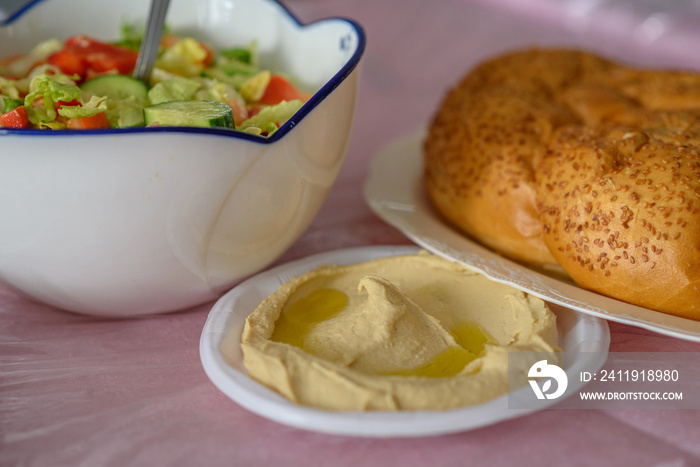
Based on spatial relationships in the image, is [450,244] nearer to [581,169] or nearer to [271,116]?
[581,169]

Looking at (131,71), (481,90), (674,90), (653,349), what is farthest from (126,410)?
(674,90)

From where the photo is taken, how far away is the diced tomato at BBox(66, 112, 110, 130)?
4.15 feet

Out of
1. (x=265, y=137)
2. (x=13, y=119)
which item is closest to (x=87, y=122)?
(x=13, y=119)

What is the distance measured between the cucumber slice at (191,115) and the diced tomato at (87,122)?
83 millimetres

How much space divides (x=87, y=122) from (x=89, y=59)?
390mm

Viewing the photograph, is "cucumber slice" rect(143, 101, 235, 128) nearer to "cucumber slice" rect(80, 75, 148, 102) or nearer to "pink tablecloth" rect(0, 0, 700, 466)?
"cucumber slice" rect(80, 75, 148, 102)

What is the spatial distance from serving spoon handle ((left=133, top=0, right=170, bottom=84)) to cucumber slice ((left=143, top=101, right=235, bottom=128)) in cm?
32

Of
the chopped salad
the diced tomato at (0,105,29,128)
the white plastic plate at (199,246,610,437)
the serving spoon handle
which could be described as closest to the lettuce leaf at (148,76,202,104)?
the chopped salad

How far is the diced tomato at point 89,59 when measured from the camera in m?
1.56

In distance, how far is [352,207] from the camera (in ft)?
6.49

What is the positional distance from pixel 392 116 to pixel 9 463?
201cm

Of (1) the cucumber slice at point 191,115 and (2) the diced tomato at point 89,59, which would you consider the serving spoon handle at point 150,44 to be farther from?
(1) the cucumber slice at point 191,115

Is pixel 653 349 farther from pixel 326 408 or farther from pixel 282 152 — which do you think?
pixel 282 152

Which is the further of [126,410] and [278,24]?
[278,24]
